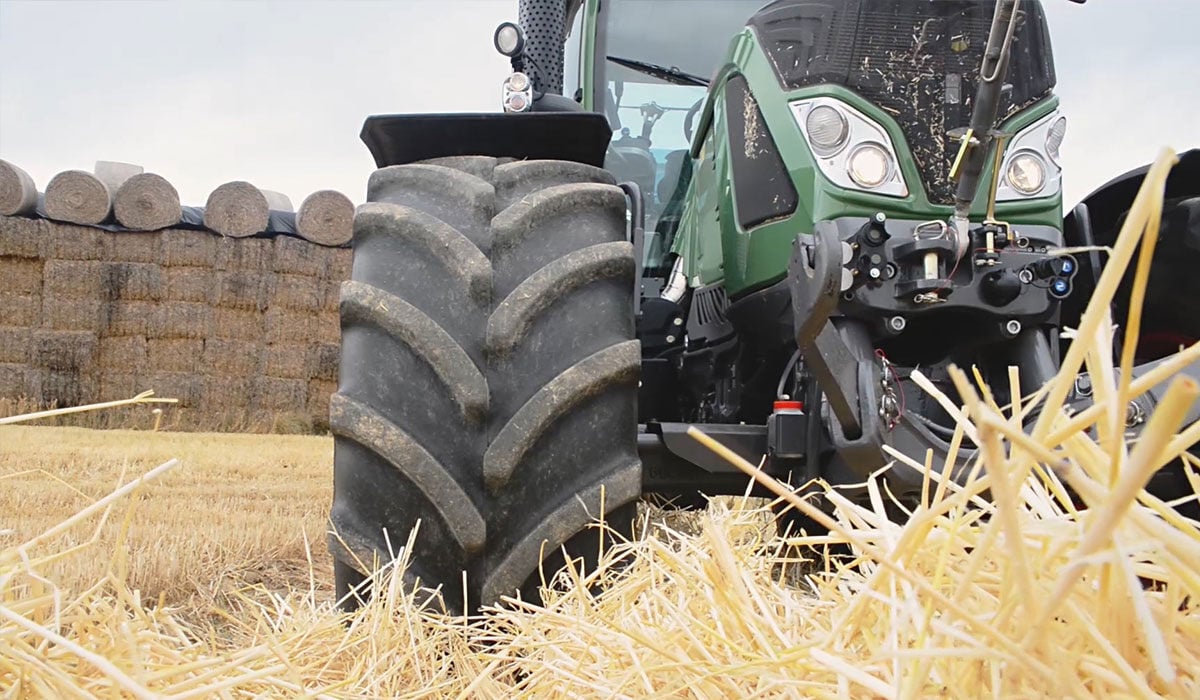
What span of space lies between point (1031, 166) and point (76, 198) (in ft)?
27.0

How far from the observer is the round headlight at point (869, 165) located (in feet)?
6.09

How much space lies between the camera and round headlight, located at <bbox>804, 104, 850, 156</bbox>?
Answer: 1.88 meters

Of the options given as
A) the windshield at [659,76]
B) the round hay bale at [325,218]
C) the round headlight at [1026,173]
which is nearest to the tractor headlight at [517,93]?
the windshield at [659,76]

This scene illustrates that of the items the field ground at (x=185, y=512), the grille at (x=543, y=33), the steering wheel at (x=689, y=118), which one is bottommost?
the field ground at (x=185, y=512)

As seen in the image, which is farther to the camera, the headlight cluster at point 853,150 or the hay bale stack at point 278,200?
the hay bale stack at point 278,200

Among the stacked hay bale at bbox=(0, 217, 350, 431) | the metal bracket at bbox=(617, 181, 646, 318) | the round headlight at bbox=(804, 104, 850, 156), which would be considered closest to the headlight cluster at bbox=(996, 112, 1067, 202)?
the round headlight at bbox=(804, 104, 850, 156)

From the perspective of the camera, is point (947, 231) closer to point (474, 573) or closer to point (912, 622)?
point (474, 573)

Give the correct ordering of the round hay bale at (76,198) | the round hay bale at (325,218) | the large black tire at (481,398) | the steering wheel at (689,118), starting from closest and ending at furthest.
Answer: the large black tire at (481,398) < the steering wheel at (689,118) < the round hay bale at (76,198) < the round hay bale at (325,218)

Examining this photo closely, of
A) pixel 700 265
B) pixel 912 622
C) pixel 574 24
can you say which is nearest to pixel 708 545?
pixel 912 622

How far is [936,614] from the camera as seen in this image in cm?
73

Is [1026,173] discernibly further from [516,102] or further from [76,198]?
[76,198]

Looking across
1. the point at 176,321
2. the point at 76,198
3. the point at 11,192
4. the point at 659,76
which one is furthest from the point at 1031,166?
the point at 11,192

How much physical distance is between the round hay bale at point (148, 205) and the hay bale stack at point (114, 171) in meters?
0.60

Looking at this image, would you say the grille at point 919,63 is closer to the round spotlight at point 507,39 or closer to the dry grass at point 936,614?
the round spotlight at point 507,39
